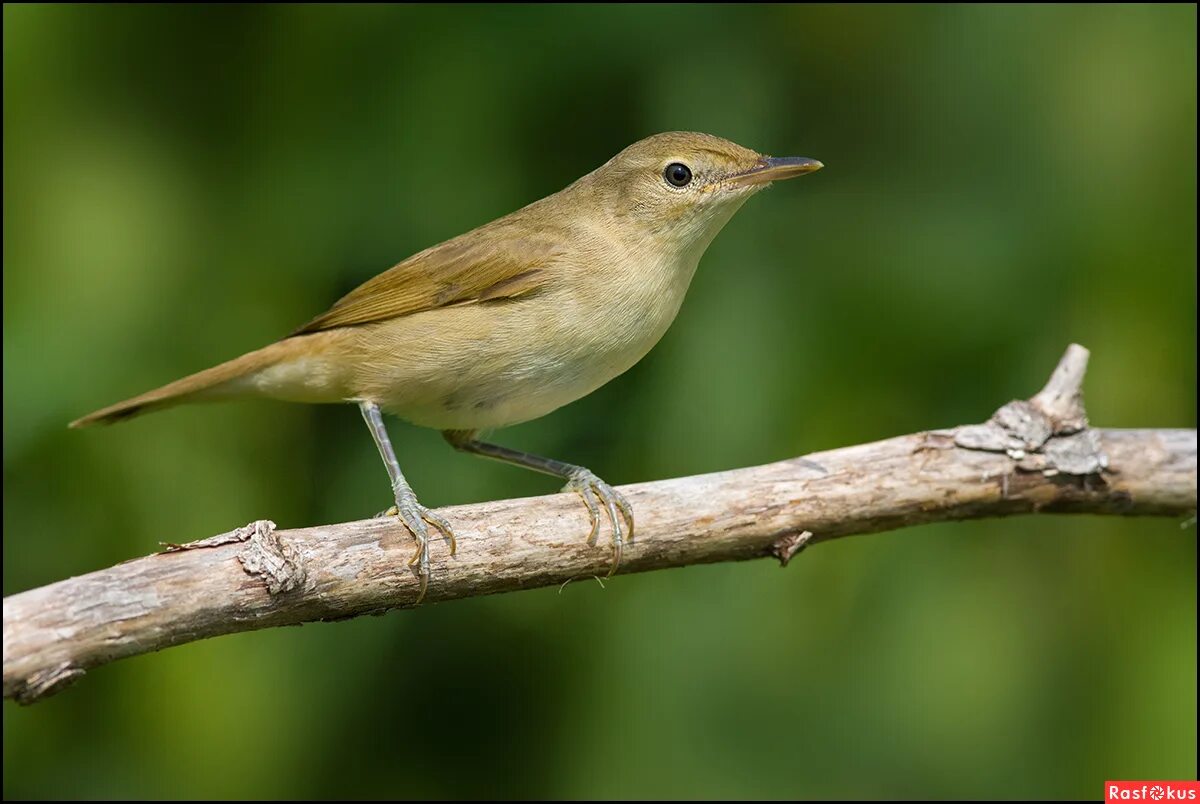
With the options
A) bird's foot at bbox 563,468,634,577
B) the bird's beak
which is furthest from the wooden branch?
the bird's beak

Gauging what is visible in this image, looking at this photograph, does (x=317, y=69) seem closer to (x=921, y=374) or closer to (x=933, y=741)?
(x=921, y=374)

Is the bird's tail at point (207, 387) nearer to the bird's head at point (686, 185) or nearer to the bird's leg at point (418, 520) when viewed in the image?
the bird's leg at point (418, 520)

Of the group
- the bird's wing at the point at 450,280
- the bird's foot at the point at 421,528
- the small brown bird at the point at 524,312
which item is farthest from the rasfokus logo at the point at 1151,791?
the bird's wing at the point at 450,280

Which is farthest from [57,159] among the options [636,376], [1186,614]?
[1186,614]

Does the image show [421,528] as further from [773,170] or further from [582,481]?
[773,170]

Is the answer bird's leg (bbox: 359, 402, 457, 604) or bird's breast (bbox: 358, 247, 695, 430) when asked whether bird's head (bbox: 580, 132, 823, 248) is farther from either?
bird's leg (bbox: 359, 402, 457, 604)

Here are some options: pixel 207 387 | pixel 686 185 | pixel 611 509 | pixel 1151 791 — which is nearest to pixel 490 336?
pixel 611 509
